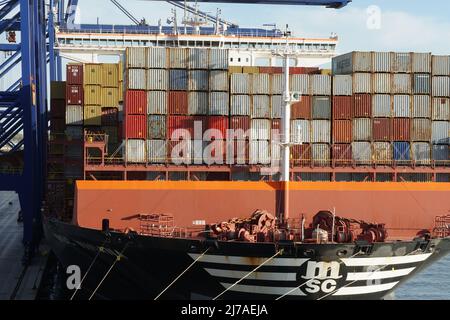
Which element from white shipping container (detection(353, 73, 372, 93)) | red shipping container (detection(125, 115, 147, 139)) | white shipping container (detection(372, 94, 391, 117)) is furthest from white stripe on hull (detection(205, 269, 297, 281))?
white shipping container (detection(353, 73, 372, 93))

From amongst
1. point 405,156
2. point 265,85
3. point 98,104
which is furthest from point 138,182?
point 405,156

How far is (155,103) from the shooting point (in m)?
22.0

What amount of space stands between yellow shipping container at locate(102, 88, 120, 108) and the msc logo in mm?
14196

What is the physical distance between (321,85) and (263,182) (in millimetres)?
4819

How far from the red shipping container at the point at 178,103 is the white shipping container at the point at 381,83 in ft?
23.8

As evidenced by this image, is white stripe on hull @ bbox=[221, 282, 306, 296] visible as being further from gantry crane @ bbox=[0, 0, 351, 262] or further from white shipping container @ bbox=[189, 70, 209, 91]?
gantry crane @ bbox=[0, 0, 351, 262]

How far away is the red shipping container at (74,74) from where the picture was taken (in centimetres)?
→ 2741

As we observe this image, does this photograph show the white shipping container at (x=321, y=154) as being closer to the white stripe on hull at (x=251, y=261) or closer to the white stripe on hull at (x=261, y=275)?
the white stripe on hull at (x=251, y=261)

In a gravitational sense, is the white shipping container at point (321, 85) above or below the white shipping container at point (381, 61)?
below

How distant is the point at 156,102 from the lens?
22047mm

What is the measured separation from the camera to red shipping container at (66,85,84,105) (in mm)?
27250

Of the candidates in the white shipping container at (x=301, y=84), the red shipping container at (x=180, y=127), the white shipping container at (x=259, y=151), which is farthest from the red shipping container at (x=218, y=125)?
the white shipping container at (x=301, y=84)

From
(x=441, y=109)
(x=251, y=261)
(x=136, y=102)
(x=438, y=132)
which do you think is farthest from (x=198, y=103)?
(x=441, y=109)
